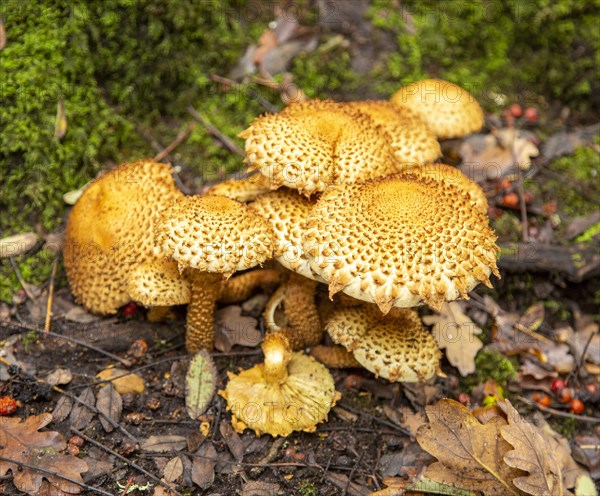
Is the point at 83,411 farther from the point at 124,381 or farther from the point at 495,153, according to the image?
the point at 495,153

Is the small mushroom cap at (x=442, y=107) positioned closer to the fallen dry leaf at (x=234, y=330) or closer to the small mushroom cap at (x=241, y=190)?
the small mushroom cap at (x=241, y=190)

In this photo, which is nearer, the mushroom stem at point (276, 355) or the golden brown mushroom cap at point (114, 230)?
the mushroom stem at point (276, 355)

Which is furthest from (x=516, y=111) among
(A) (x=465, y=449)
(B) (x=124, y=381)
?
(B) (x=124, y=381)

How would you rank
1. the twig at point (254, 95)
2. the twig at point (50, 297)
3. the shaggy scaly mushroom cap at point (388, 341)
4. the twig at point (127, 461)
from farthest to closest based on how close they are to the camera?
the twig at point (254, 95) < the twig at point (50, 297) < the shaggy scaly mushroom cap at point (388, 341) < the twig at point (127, 461)

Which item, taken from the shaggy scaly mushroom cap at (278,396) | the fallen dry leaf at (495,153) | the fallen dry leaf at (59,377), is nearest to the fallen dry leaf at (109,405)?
the fallen dry leaf at (59,377)

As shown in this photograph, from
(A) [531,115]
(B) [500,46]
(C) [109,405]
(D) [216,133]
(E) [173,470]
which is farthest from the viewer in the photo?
(B) [500,46]

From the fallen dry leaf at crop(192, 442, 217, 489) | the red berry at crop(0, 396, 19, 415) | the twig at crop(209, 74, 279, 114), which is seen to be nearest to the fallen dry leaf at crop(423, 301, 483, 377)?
the fallen dry leaf at crop(192, 442, 217, 489)
